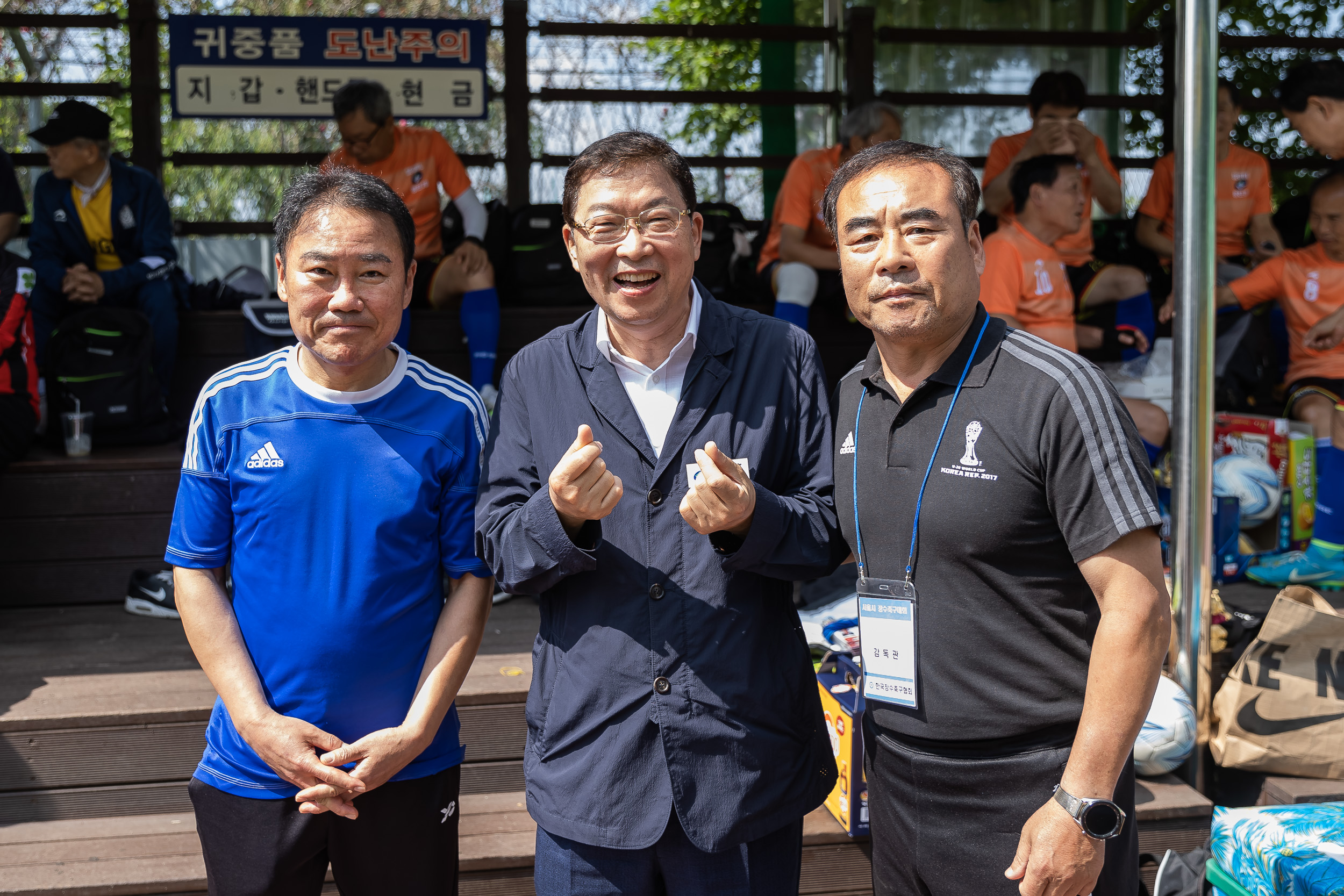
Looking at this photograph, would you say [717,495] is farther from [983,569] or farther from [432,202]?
[432,202]

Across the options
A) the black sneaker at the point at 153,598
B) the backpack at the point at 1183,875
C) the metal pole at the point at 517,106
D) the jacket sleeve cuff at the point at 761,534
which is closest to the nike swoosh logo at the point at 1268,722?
the backpack at the point at 1183,875

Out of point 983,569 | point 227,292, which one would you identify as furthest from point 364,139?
point 983,569

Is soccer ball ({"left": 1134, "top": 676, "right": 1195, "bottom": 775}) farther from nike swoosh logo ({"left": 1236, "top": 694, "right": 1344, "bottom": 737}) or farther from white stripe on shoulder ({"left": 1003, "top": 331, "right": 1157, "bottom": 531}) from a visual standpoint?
white stripe on shoulder ({"left": 1003, "top": 331, "right": 1157, "bottom": 531})

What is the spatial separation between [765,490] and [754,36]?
5.97m

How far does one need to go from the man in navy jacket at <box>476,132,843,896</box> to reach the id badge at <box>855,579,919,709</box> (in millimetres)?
98

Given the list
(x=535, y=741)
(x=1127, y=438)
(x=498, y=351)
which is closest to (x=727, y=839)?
(x=535, y=741)

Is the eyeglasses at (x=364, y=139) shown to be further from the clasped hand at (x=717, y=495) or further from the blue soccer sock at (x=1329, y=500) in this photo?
the blue soccer sock at (x=1329, y=500)

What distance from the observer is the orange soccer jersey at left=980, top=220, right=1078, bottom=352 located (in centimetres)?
425

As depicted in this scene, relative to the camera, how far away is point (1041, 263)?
4367mm

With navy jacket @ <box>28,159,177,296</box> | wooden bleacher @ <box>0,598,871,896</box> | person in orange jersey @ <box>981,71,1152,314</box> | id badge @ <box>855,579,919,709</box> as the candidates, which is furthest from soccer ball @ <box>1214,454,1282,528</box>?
navy jacket @ <box>28,159,177,296</box>

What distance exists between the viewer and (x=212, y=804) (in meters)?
1.78

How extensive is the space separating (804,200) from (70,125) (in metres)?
3.70

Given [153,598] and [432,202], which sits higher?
[432,202]

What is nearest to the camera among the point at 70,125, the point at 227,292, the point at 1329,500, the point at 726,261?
the point at 1329,500
